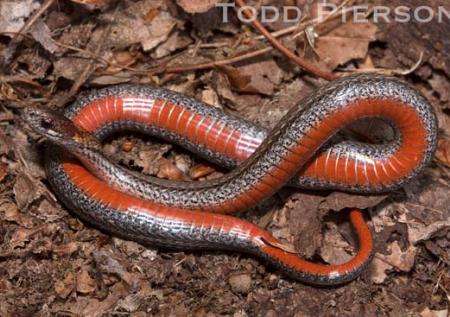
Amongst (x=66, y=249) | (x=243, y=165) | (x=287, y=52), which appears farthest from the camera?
(x=287, y=52)

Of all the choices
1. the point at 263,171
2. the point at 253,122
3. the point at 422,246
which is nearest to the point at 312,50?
the point at 253,122

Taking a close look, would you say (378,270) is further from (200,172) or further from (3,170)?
(3,170)

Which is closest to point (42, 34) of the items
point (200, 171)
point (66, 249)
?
point (200, 171)

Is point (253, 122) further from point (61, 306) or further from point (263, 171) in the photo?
point (61, 306)

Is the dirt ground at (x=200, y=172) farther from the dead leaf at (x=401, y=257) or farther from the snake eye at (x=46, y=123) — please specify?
the snake eye at (x=46, y=123)

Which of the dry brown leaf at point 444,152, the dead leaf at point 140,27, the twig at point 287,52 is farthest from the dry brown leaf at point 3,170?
the dry brown leaf at point 444,152

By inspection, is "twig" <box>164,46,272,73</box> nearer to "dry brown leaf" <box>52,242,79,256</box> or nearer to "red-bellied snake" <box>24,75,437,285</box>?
"red-bellied snake" <box>24,75,437,285</box>
